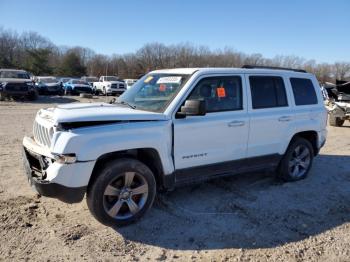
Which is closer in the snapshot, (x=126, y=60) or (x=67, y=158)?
(x=67, y=158)

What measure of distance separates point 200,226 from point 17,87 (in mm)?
20540

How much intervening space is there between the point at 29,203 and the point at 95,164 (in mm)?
1438

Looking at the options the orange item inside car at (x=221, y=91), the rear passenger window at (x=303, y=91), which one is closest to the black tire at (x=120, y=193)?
the orange item inside car at (x=221, y=91)

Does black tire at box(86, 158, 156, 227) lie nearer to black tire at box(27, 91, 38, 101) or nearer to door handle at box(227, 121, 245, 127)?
door handle at box(227, 121, 245, 127)

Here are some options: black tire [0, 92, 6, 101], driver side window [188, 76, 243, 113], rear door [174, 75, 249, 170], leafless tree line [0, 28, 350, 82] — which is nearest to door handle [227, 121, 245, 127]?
rear door [174, 75, 249, 170]

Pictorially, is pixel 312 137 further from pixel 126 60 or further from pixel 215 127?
pixel 126 60

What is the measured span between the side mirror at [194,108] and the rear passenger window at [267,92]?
1.29m

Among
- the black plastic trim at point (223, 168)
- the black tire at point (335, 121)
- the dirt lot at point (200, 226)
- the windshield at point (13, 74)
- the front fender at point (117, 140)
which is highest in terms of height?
the windshield at point (13, 74)

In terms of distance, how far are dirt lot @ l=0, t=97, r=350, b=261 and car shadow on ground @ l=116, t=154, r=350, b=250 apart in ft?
0.04

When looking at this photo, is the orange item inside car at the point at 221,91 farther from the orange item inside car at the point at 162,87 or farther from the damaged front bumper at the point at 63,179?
the damaged front bumper at the point at 63,179

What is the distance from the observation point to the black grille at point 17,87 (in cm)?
2189

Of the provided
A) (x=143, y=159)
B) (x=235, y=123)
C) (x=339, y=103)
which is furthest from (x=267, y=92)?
(x=339, y=103)

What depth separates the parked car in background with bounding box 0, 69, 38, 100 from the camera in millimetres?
21906

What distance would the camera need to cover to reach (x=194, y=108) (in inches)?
177
